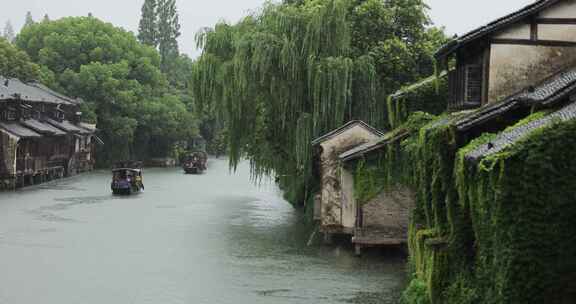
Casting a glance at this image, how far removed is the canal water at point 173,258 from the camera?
23.9 metres

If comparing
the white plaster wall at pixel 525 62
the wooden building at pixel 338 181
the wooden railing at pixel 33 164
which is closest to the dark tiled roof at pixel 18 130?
the wooden railing at pixel 33 164

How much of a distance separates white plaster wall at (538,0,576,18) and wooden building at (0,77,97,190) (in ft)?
154

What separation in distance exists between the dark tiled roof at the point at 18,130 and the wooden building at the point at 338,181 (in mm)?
34959

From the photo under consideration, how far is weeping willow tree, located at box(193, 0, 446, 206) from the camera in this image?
3656 cm

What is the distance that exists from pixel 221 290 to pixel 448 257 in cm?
952

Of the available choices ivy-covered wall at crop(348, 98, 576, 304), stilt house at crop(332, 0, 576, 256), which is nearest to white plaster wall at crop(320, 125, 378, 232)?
stilt house at crop(332, 0, 576, 256)

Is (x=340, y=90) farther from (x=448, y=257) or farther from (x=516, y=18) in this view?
(x=448, y=257)

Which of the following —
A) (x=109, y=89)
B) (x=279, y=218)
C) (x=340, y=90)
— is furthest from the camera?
(x=109, y=89)

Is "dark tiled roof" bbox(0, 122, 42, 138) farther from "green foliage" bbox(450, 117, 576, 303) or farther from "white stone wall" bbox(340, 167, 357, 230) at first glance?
"green foliage" bbox(450, 117, 576, 303)

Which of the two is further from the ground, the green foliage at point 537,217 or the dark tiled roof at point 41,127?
the dark tiled roof at point 41,127

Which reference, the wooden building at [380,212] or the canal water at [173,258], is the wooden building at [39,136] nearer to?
the canal water at [173,258]

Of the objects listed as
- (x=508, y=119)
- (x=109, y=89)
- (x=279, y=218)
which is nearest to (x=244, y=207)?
(x=279, y=218)

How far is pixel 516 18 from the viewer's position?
2020 cm

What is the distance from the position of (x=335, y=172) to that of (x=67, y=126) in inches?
2006
